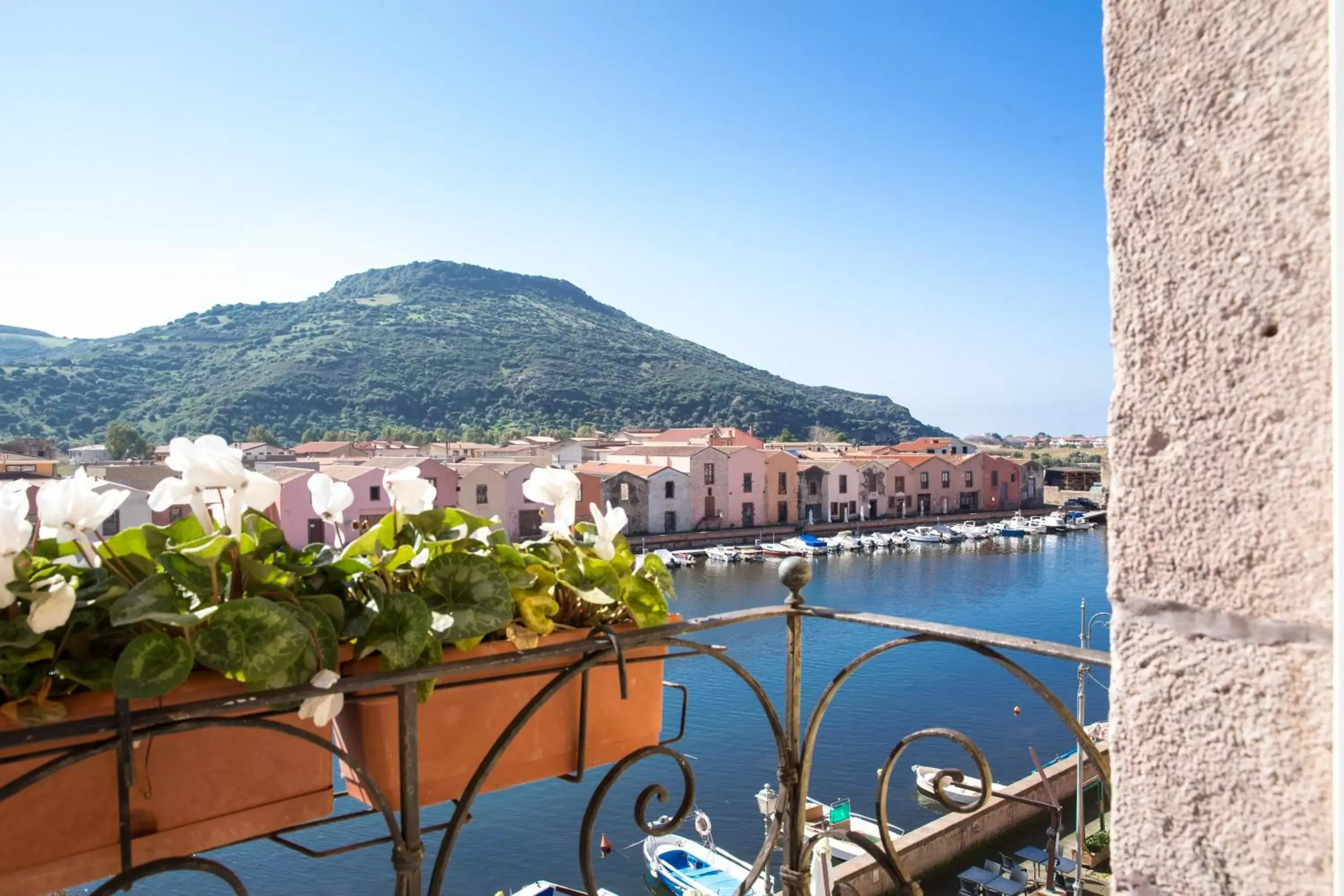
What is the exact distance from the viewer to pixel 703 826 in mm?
11812

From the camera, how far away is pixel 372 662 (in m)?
1.02

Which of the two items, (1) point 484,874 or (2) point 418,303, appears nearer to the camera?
(1) point 484,874

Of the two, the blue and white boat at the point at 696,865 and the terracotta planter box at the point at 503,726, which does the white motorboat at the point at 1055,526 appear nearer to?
the blue and white boat at the point at 696,865

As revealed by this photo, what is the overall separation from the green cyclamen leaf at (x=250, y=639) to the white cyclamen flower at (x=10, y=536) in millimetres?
152

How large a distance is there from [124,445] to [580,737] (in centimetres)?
4333

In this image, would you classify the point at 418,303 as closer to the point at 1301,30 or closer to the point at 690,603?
the point at 690,603

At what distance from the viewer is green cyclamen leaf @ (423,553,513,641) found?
1037mm

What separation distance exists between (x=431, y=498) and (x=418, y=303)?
3787 inches

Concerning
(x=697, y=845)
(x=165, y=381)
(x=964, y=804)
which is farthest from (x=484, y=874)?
(x=165, y=381)

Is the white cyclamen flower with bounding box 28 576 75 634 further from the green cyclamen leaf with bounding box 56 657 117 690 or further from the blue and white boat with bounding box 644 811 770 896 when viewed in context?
the blue and white boat with bounding box 644 811 770 896

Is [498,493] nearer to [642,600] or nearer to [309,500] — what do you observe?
[309,500]

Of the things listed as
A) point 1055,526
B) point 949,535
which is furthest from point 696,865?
point 1055,526

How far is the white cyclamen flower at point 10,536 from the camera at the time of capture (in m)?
0.82

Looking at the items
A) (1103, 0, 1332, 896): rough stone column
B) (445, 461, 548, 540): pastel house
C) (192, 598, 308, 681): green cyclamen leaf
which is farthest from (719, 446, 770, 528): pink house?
(1103, 0, 1332, 896): rough stone column
